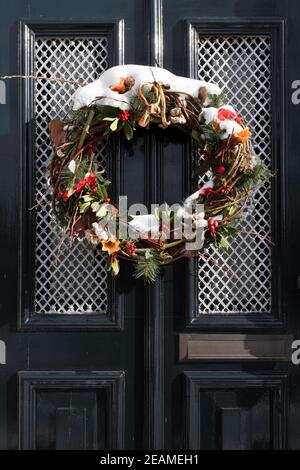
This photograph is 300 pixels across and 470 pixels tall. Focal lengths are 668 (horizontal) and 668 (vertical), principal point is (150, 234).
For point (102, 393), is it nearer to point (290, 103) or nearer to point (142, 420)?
point (142, 420)

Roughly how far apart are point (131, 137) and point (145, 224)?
0.31 m

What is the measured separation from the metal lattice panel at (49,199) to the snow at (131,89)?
159mm

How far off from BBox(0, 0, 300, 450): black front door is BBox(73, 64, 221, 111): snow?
0.43ft

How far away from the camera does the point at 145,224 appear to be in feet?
7.54

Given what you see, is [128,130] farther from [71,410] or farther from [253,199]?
[71,410]

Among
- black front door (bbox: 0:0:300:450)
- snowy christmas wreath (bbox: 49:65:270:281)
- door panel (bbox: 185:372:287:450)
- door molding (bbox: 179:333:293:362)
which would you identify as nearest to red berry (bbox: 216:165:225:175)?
snowy christmas wreath (bbox: 49:65:270:281)

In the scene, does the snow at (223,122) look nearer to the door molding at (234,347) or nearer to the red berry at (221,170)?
the red berry at (221,170)

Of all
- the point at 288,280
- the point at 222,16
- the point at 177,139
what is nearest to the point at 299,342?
the point at 288,280

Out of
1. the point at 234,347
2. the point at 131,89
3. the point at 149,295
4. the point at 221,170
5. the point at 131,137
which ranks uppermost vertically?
the point at 131,89

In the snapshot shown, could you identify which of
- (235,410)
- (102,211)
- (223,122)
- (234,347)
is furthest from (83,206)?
(235,410)

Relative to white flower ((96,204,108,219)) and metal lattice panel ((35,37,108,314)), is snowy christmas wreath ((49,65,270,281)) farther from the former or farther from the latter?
metal lattice panel ((35,37,108,314))

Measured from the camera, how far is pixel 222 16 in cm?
243

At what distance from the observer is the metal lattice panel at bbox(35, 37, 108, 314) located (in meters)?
2.45

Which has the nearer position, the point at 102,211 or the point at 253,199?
the point at 102,211
